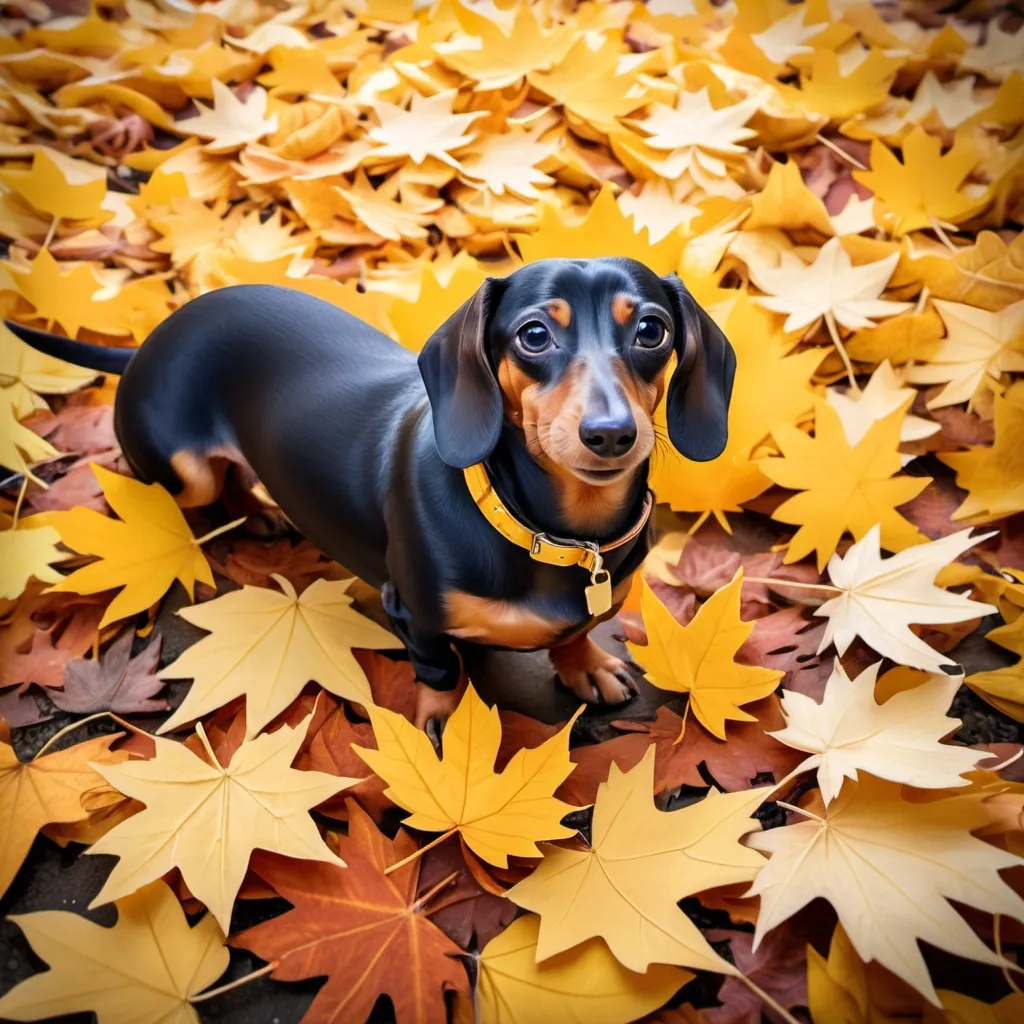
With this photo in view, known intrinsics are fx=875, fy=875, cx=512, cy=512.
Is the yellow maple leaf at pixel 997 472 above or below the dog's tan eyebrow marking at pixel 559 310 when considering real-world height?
below

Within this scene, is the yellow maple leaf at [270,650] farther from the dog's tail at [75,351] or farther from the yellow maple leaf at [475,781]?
the dog's tail at [75,351]

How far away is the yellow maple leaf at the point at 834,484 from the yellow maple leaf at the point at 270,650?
0.75 metres

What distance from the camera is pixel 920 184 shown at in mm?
2096

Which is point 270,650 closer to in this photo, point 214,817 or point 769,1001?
point 214,817

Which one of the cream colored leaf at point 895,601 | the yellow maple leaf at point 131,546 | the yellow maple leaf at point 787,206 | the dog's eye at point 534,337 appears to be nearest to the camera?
the dog's eye at point 534,337

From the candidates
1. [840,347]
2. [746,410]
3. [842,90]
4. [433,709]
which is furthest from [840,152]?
[433,709]

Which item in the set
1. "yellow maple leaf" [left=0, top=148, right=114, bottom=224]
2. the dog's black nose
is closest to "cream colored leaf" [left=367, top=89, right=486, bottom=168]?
"yellow maple leaf" [left=0, top=148, right=114, bottom=224]

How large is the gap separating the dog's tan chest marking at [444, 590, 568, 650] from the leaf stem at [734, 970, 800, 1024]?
489mm

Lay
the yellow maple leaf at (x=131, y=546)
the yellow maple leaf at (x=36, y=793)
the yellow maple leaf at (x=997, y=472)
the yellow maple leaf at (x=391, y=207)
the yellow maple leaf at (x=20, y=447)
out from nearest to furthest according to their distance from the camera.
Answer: the yellow maple leaf at (x=36, y=793), the yellow maple leaf at (x=131, y=546), the yellow maple leaf at (x=997, y=472), the yellow maple leaf at (x=20, y=447), the yellow maple leaf at (x=391, y=207)

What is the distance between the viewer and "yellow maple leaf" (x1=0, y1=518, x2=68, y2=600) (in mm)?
1534

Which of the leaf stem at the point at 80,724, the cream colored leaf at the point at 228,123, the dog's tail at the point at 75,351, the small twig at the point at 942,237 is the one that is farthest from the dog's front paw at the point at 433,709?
the cream colored leaf at the point at 228,123

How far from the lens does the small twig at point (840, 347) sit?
6.03 ft

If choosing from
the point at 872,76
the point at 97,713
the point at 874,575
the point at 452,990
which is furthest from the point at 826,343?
the point at 97,713

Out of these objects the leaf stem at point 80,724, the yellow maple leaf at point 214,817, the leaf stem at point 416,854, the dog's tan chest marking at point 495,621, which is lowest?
the leaf stem at point 80,724
